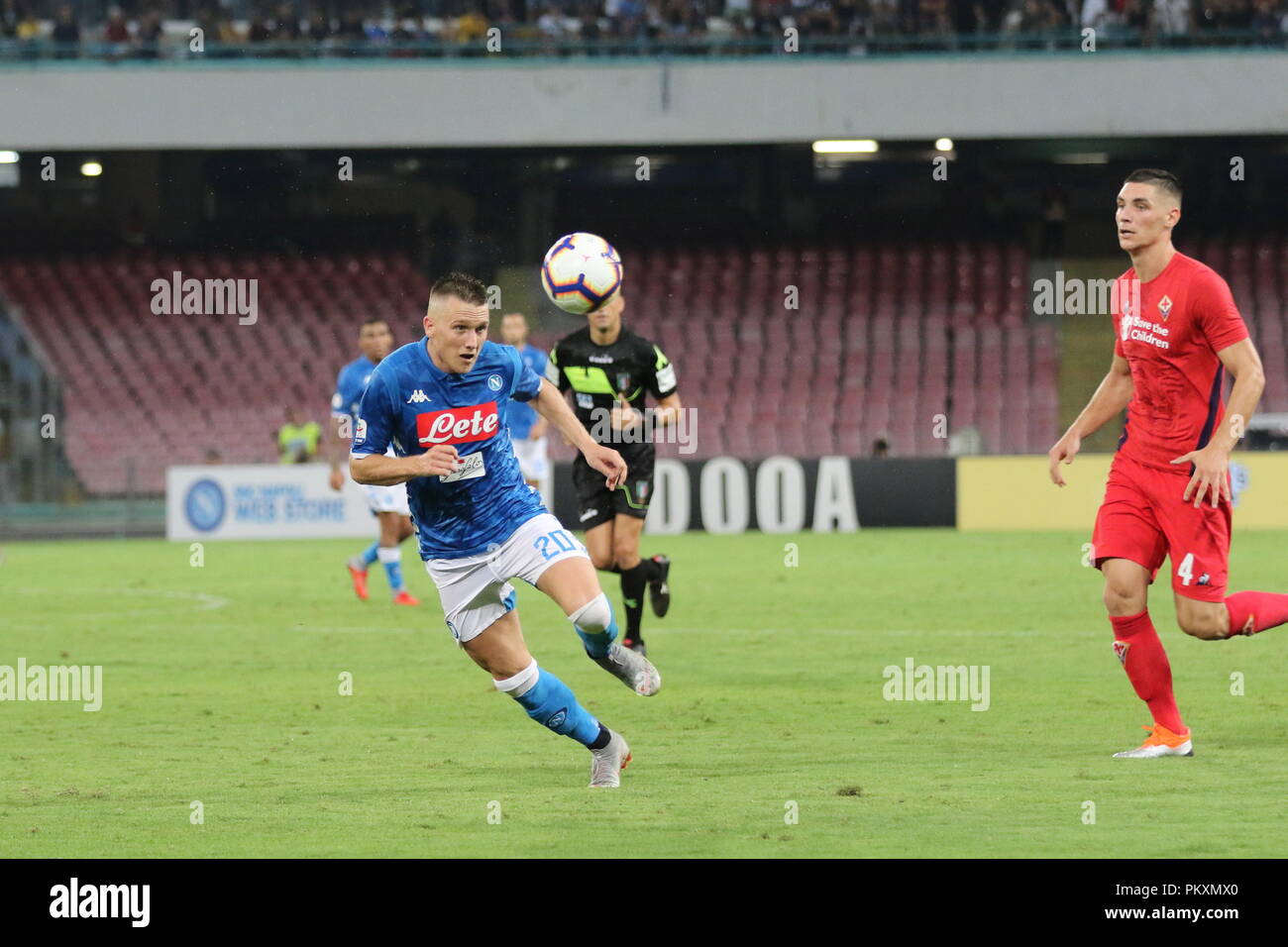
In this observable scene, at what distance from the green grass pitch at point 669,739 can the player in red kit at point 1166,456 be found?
20.5 inches

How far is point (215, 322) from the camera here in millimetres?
34375

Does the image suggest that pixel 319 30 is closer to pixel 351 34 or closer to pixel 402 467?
pixel 351 34

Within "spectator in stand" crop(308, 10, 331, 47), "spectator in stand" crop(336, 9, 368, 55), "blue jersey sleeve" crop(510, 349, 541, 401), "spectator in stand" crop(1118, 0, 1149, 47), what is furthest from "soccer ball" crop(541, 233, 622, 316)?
"spectator in stand" crop(1118, 0, 1149, 47)

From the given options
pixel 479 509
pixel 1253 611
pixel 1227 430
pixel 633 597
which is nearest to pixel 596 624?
pixel 479 509

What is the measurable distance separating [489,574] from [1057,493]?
19348mm

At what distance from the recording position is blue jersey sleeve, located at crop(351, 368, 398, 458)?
7.21 metres

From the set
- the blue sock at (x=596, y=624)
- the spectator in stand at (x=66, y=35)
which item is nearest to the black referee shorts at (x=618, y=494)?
the blue sock at (x=596, y=624)

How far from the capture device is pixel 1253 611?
7820 millimetres

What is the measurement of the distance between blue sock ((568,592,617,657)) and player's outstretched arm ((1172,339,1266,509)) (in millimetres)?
2354

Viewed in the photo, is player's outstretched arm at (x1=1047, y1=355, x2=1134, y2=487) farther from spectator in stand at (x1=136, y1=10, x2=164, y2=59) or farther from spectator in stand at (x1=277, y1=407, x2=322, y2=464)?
spectator in stand at (x1=136, y1=10, x2=164, y2=59)

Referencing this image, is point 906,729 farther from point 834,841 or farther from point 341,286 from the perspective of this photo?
point 341,286

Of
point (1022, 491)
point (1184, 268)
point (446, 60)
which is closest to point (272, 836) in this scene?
point (1184, 268)

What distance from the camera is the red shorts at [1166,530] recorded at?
762cm

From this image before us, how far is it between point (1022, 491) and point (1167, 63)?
356 inches
